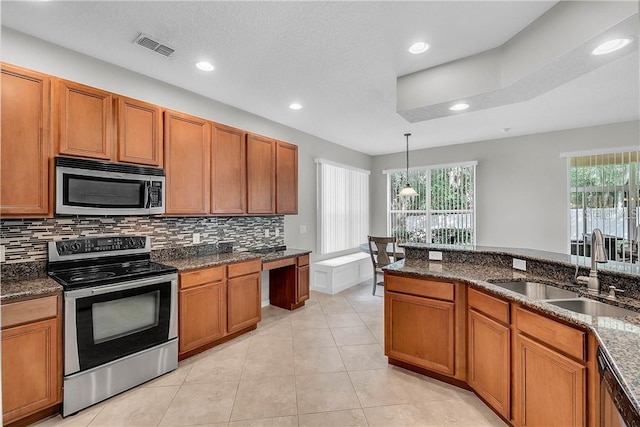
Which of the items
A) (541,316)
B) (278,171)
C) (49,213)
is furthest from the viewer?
(278,171)

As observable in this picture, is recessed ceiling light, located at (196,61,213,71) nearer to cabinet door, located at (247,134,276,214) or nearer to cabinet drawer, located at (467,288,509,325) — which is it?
cabinet door, located at (247,134,276,214)

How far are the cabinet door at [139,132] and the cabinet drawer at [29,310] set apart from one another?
1217 millimetres

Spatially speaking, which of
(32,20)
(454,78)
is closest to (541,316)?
(454,78)

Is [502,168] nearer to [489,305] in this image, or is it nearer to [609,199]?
[609,199]

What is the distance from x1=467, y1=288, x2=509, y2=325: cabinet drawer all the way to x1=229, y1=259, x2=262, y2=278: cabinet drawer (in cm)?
220

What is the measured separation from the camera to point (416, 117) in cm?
307

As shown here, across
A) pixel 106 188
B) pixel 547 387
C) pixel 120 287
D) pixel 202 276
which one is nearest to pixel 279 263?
pixel 202 276

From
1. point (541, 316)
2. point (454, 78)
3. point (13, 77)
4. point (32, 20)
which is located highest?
point (32, 20)

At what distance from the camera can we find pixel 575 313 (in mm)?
1581

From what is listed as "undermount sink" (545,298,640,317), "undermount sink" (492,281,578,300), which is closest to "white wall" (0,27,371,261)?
"undermount sink" (492,281,578,300)

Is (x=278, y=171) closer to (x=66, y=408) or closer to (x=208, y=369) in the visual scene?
(x=208, y=369)

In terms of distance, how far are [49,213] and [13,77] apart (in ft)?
3.15

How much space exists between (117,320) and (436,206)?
5626 mm

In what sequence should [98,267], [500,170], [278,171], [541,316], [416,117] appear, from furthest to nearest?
[500,170] → [278,171] → [416,117] → [98,267] → [541,316]
